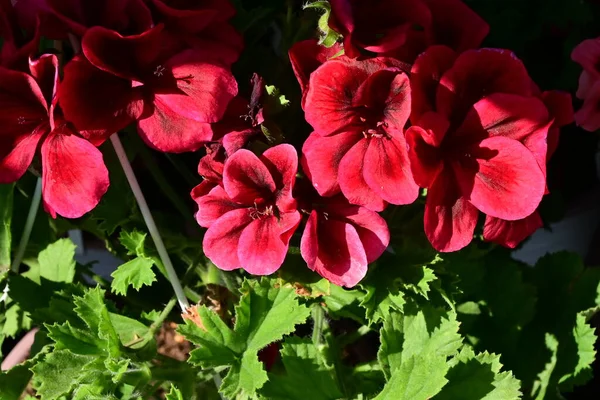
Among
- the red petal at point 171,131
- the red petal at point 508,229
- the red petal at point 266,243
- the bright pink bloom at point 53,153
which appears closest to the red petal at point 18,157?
the bright pink bloom at point 53,153

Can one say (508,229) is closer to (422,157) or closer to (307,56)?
(422,157)

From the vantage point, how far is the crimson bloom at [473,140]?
0.67m

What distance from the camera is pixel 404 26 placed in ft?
2.24

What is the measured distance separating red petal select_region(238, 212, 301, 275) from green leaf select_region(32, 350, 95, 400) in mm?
237

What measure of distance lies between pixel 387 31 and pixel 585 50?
37cm

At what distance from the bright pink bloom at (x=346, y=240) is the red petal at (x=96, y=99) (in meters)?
0.22

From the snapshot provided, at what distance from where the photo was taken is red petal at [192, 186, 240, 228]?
75cm

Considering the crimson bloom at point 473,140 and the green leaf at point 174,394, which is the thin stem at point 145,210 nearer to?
the green leaf at point 174,394

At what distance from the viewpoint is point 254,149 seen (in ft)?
2.45

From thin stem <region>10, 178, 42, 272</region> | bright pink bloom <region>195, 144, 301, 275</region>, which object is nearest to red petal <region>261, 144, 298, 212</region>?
bright pink bloom <region>195, 144, 301, 275</region>

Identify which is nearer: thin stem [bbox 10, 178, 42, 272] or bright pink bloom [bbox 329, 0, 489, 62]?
bright pink bloom [bbox 329, 0, 489, 62]

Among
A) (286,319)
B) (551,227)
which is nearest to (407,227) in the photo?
(286,319)

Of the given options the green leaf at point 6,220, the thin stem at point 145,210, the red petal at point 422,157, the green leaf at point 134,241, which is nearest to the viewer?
the red petal at point 422,157

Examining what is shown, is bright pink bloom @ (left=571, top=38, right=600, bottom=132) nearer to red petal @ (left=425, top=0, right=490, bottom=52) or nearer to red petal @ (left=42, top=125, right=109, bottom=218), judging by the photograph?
red petal @ (left=425, top=0, right=490, bottom=52)
